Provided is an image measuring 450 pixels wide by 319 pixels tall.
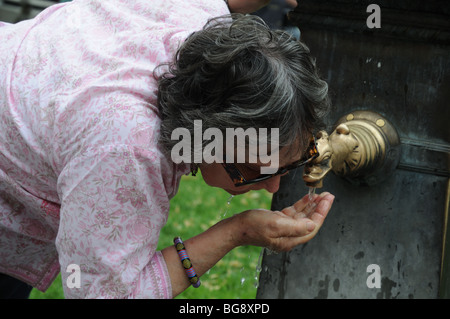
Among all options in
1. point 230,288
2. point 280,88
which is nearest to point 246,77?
point 280,88

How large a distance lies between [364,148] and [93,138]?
103 cm

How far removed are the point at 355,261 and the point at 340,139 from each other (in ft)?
1.63

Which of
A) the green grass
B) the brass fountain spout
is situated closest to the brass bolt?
the brass fountain spout

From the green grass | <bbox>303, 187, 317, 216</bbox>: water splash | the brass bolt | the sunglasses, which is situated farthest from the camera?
the green grass

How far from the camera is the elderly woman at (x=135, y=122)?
168cm

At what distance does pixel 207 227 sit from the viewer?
479 centimetres

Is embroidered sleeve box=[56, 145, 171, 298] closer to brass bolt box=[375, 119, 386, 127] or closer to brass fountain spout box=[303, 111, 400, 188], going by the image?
brass fountain spout box=[303, 111, 400, 188]

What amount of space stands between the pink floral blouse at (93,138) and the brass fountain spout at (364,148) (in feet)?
1.99

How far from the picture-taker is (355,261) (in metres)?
2.42

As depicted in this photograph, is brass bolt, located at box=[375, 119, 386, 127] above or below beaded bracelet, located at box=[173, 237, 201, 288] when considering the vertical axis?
above

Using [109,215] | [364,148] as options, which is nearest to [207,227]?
[364,148]

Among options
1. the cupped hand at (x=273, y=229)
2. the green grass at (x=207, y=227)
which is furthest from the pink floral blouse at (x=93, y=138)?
the green grass at (x=207, y=227)

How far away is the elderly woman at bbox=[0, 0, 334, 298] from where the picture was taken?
1680mm
